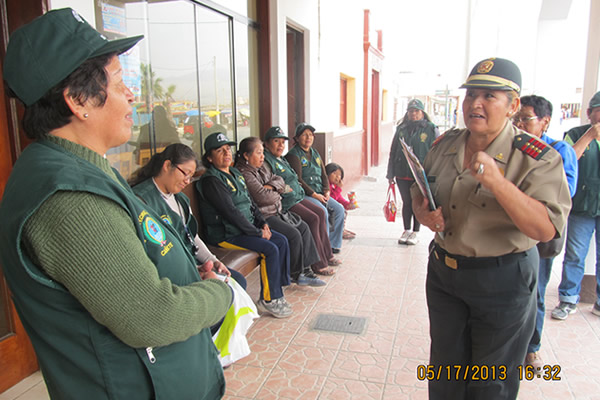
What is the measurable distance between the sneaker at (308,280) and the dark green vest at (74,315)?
3.30m

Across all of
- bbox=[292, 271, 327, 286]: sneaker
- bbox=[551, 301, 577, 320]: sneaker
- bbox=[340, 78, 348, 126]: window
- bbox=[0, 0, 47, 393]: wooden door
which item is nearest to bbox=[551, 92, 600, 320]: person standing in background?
bbox=[551, 301, 577, 320]: sneaker

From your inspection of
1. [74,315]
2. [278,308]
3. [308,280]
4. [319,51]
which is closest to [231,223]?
[278,308]

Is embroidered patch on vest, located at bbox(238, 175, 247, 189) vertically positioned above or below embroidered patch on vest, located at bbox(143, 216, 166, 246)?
below

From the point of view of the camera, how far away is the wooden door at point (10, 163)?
99.0 inches

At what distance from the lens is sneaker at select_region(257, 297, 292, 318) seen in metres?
3.79

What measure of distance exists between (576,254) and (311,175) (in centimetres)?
288

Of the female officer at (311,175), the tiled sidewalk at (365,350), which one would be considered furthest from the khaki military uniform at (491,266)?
the female officer at (311,175)

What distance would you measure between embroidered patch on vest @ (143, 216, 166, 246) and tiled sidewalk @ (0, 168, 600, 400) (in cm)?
182

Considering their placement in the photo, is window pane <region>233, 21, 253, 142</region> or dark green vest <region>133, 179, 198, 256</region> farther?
window pane <region>233, 21, 253, 142</region>

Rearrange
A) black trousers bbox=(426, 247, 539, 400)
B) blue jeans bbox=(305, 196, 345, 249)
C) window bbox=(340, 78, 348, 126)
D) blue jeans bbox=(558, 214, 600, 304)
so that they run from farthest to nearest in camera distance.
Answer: window bbox=(340, 78, 348, 126), blue jeans bbox=(305, 196, 345, 249), blue jeans bbox=(558, 214, 600, 304), black trousers bbox=(426, 247, 539, 400)

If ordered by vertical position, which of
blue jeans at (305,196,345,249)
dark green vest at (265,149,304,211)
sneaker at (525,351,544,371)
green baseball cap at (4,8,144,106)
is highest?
green baseball cap at (4,8,144,106)

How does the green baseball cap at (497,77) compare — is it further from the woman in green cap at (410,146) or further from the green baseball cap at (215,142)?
the woman in green cap at (410,146)

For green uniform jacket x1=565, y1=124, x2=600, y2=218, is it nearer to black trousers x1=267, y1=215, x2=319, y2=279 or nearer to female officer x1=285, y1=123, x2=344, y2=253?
black trousers x1=267, y1=215, x2=319, y2=279

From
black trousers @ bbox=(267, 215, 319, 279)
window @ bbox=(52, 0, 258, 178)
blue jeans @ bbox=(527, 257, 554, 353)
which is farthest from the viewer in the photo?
black trousers @ bbox=(267, 215, 319, 279)
